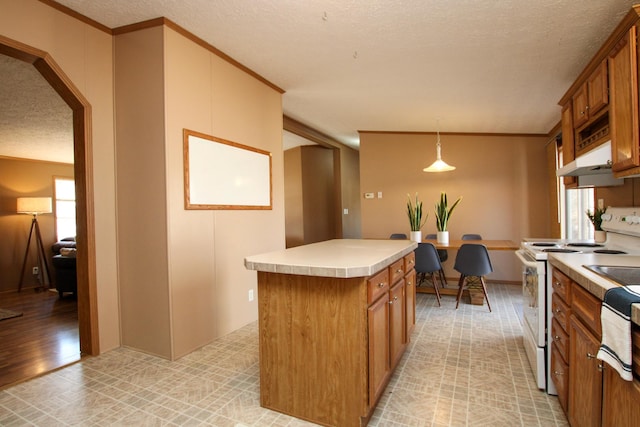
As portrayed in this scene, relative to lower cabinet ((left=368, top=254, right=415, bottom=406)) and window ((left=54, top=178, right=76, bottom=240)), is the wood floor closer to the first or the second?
window ((left=54, top=178, right=76, bottom=240))

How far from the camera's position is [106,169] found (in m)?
2.56

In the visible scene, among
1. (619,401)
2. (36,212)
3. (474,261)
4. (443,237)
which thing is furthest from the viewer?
(36,212)

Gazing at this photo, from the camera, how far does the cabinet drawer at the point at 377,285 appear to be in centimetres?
163

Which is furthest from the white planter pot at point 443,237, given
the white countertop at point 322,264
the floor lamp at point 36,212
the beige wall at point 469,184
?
the floor lamp at point 36,212

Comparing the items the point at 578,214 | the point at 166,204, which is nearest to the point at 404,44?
the point at 166,204

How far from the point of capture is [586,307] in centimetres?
132

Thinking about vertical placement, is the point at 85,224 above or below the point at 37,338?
above

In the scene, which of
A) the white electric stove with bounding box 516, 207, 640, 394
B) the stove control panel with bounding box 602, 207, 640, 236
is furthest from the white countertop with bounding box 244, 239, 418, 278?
the stove control panel with bounding box 602, 207, 640, 236

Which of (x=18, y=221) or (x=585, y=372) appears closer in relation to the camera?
(x=585, y=372)

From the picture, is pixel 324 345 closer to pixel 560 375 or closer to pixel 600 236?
pixel 560 375

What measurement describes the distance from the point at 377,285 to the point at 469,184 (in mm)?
4060

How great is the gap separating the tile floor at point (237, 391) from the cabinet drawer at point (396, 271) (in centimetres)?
66

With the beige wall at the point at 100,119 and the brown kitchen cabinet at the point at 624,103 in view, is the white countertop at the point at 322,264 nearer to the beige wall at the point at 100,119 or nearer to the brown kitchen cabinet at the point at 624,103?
the brown kitchen cabinet at the point at 624,103

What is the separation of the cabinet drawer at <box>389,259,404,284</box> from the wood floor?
2.40 meters
